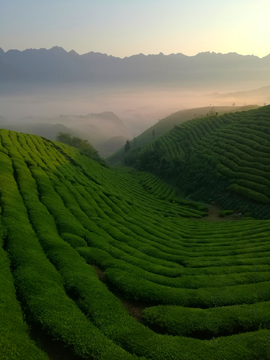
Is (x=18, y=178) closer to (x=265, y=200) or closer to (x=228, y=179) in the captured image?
(x=265, y=200)

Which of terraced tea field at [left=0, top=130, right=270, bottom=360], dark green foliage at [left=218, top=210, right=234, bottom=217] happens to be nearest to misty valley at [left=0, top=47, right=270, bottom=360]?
terraced tea field at [left=0, top=130, right=270, bottom=360]

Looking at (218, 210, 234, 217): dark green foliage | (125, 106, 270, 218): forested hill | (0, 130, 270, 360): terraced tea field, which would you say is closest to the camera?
(0, 130, 270, 360): terraced tea field

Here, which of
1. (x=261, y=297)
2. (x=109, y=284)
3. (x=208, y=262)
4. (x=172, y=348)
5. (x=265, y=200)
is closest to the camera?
(x=172, y=348)

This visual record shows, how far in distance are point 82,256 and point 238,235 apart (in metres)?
25.2

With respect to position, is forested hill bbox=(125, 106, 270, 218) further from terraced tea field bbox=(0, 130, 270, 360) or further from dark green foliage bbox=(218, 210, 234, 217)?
terraced tea field bbox=(0, 130, 270, 360)

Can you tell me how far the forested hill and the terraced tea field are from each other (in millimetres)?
30904

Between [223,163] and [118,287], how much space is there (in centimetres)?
6981

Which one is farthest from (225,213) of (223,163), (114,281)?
(114,281)

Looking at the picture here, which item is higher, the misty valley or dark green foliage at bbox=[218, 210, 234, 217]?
Result: the misty valley

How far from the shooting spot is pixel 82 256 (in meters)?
22.1

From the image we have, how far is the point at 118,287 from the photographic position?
18.4 metres

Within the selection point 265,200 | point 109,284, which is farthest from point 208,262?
point 265,200

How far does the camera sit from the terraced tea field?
41.9 ft

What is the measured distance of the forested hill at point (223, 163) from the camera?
206 feet
